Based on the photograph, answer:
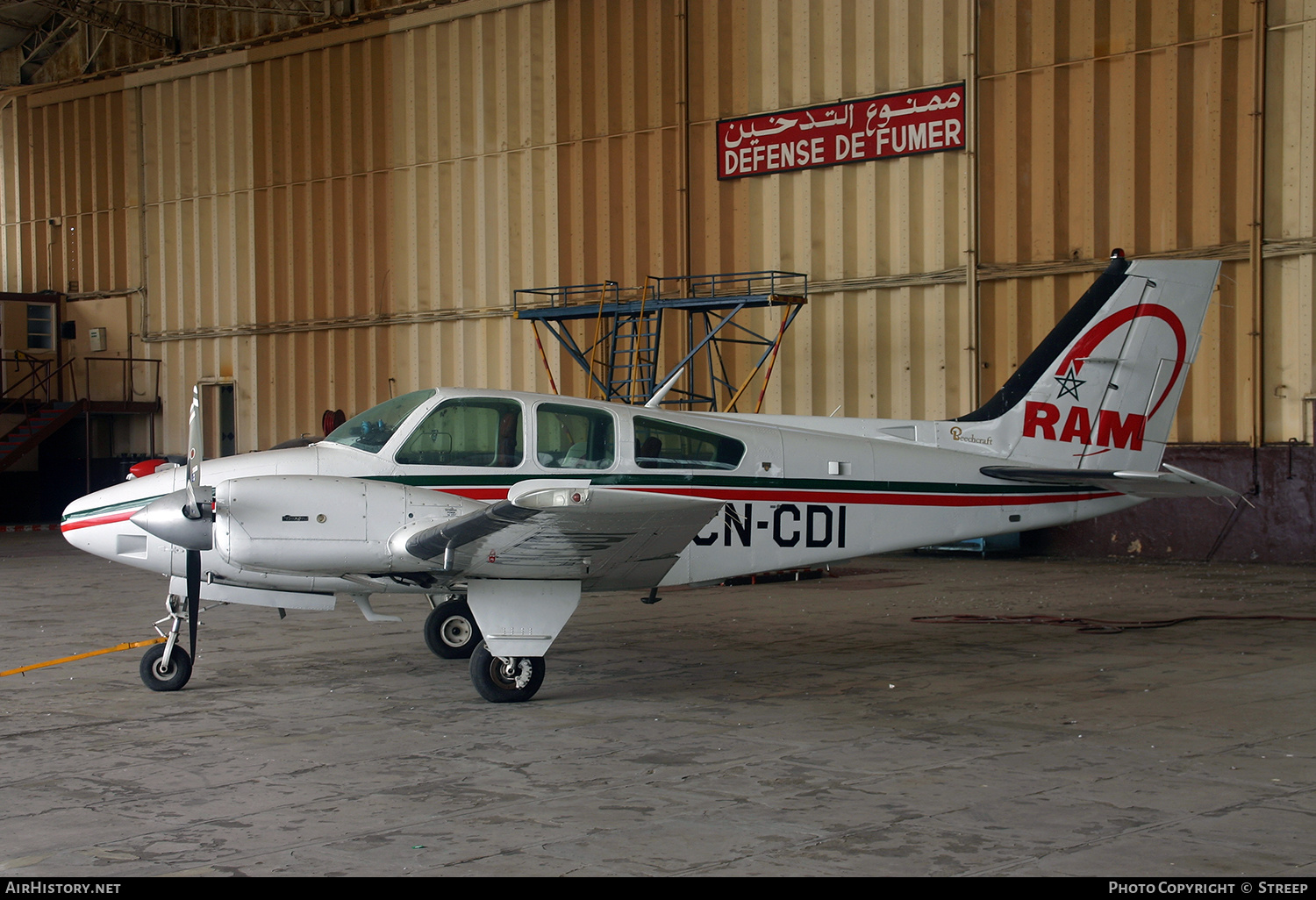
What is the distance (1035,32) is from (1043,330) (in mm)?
4930

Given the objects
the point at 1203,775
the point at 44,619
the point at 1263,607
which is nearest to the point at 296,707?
the point at 1203,775

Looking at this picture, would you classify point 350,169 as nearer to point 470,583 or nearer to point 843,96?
point 843,96

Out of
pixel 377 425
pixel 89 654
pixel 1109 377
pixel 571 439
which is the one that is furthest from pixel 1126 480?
pixel 89 654

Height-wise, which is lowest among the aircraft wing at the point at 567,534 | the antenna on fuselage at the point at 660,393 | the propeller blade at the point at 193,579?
the propeller blade at the point at 193,579

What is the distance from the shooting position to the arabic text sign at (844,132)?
21.0m

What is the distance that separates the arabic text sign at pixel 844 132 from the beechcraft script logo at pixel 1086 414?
414 inches

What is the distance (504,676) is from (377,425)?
2258 millimetres

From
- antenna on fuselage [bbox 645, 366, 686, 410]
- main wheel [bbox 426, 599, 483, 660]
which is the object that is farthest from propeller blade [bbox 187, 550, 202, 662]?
antenna on fuselage [bbox 645, 366, 686, 410]

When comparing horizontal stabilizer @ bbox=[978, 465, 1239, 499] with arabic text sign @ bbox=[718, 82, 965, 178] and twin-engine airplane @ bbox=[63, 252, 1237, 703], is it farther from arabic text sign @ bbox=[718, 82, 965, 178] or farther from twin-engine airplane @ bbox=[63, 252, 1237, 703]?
arabic text sign @ bbox=[718, 82, 965, 178]

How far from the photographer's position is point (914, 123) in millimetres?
21188

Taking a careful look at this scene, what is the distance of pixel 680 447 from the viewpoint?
32.1 ft

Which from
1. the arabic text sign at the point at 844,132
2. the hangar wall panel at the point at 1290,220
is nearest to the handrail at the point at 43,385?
the arabic text sign at the point at 844,132

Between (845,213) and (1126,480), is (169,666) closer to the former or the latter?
(1126,480)

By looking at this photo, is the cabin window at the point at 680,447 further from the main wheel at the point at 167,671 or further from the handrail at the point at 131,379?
the handrail at the point at 131,379
